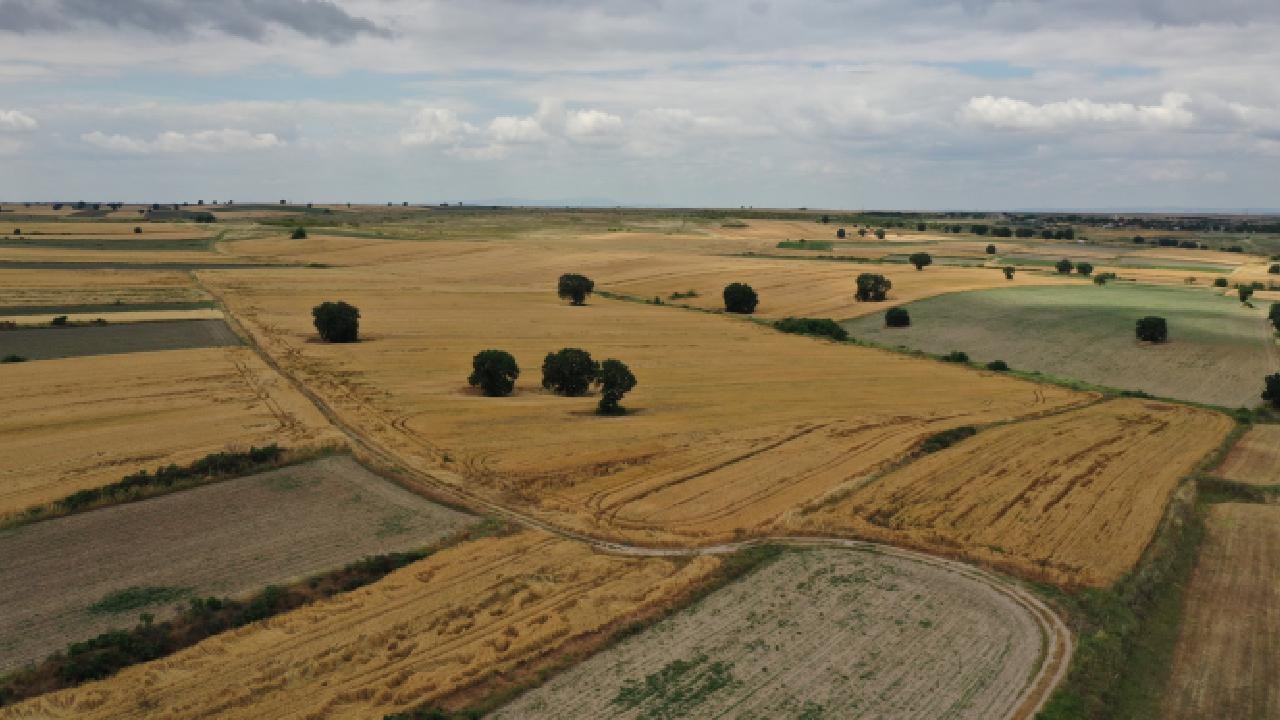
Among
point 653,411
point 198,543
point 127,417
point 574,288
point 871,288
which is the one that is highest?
point 871,288

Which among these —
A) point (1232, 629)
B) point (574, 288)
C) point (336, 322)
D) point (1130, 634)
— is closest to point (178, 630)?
point (1130, 634)

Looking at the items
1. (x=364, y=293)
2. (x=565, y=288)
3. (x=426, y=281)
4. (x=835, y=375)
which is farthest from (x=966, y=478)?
(x=426, y=281)

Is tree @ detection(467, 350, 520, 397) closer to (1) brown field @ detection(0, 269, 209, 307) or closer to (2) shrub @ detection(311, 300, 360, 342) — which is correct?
(2) shrub @ detection(311, 300, 360, 342)

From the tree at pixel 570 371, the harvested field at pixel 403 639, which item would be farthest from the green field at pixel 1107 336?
the harvested field at pixel 403 639

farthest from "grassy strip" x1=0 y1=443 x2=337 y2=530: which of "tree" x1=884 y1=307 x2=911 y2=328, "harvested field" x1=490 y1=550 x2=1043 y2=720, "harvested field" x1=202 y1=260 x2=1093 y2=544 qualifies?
"tree" x1=884 y1=307 x2=911 y2=328

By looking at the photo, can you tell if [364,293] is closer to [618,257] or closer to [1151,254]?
[618,257]

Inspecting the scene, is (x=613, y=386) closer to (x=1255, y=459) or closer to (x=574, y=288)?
(x=1255, y=459)
